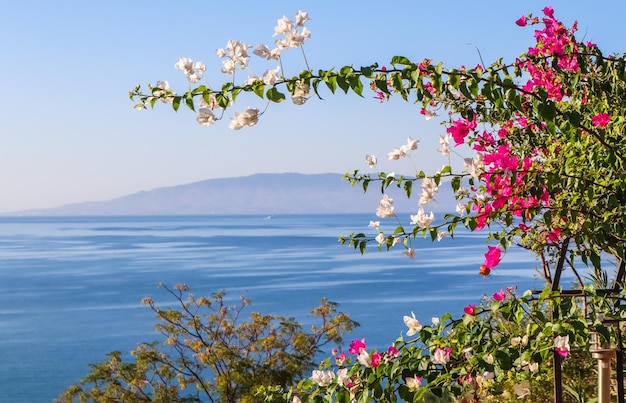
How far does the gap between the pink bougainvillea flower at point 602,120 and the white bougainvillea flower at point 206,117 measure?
134 cm

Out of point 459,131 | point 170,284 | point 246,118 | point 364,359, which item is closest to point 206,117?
point 246,118

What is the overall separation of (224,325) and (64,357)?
13820 mm

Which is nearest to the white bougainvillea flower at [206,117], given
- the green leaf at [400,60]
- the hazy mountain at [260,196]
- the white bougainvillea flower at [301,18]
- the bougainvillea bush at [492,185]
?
the bougainvillea bush at [492,185]

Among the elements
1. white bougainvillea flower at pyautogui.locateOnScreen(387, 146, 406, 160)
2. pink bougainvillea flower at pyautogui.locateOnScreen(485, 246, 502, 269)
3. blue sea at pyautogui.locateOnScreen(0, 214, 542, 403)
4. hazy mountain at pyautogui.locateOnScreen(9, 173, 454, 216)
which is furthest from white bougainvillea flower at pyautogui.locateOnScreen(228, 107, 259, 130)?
hazy mountain at pyautogui.locateOnScreen(9, 173, 454, 216)

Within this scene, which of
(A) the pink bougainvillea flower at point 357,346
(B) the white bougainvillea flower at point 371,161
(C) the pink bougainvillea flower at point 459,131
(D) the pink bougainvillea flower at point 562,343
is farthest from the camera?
(C) the pink bougainvillea flower at point 459,131

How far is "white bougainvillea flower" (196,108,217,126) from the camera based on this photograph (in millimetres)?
1672

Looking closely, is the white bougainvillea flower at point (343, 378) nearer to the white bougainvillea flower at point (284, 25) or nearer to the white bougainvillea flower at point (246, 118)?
the white bougainvillea flower at point (246, 118)

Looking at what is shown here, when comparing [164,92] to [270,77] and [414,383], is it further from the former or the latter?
[414,383]

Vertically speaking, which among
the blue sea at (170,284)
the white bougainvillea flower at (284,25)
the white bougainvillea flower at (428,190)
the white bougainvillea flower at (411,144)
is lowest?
the blue sea at (170,284)

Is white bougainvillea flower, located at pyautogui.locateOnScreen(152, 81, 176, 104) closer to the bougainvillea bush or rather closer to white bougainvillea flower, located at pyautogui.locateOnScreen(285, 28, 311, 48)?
the bougainvillea bush

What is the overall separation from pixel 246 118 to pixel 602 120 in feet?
4.32

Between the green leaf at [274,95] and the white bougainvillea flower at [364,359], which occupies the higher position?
the green leaf at [274,95]

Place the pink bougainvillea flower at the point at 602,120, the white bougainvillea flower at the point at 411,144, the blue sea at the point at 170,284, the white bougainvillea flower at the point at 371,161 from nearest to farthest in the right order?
the white bougainvillea flower at the point at 411,144, the white bougainvillea flower at the point at 371,161, the pink bougainvillea flower at the point at 602,120, the blue sea at the point at 170,284

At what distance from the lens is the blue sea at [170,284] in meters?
19.2
